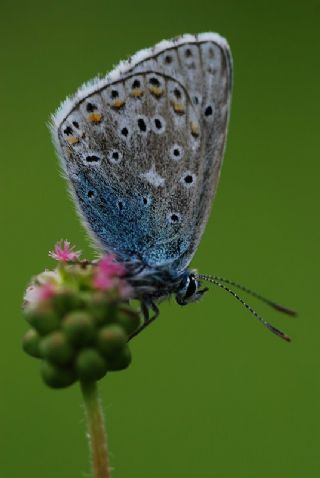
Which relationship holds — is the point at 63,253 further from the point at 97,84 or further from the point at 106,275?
the point at 97,84

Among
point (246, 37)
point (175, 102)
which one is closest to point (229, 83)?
point (175, 102)

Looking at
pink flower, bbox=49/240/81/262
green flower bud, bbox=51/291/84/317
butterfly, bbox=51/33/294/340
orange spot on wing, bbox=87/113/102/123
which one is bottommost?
green flower bud, bbox=51/291/84/317

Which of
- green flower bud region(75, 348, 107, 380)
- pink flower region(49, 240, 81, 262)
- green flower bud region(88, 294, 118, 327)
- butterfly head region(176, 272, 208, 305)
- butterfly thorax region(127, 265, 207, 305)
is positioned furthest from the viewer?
butterfly head region(176, 272, 208, 305)

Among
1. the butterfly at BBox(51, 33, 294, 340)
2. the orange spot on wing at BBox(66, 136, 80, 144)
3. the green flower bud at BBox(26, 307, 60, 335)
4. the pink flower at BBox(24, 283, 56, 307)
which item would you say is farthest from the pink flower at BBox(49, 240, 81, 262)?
the green flower bud at BBox(26, 307, 60, 335)

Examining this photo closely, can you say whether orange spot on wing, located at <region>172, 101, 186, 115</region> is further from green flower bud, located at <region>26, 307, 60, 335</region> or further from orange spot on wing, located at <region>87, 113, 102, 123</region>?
green flower bud, located at <region>26, 307, 60, 335</region>

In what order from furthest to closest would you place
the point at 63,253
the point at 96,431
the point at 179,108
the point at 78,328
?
the point at 179,108 → the point at 63,253 → the point at 78,328 → the point at 96,431

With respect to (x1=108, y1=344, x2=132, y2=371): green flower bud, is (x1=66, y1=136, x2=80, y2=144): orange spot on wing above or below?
above

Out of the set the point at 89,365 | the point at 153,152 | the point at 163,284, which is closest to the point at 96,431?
the point at 89,365
